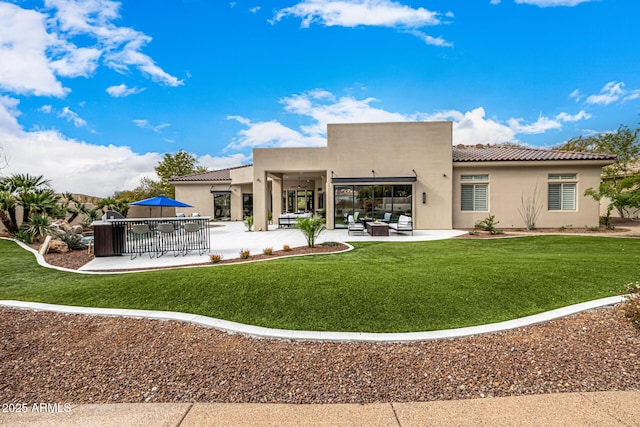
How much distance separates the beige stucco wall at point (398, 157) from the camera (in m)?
17.6

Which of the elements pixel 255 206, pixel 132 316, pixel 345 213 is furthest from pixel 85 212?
pixel 132 316

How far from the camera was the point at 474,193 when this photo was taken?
17.9 meters

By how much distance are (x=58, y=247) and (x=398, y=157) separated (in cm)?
1672

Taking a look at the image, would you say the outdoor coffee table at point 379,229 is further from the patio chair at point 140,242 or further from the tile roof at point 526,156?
the patio chair at point 140,242

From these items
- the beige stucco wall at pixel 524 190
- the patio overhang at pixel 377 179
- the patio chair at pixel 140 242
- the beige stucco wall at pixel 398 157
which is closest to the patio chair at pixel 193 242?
the patio chair at pixel 140 242

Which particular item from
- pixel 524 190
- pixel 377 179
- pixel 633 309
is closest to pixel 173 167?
pixel 377 179

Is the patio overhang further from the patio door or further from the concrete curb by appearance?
the patio door

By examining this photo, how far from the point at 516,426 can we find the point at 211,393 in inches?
109

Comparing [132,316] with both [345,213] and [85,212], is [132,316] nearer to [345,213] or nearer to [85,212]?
[345,213]

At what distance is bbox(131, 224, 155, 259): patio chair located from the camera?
1069 cm

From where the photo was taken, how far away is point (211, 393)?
3012mm

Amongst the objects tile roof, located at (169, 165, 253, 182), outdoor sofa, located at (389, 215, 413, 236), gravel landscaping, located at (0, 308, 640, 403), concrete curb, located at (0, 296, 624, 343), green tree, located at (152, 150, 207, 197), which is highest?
green tree, located at (152, 150, 207, 197)

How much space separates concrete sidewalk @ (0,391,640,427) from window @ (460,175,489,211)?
644 inches

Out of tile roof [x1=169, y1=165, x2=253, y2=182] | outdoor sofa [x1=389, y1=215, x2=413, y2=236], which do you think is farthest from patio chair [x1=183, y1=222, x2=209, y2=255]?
tile roof [x1=169, y1=165, x2=253, y2=182]
